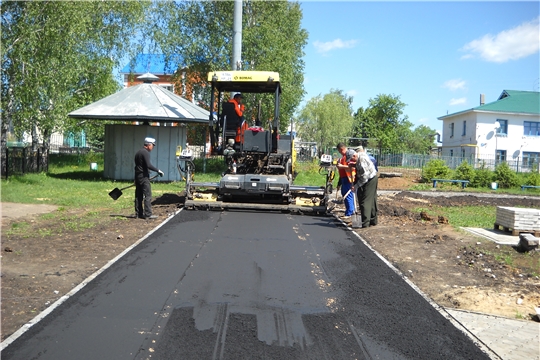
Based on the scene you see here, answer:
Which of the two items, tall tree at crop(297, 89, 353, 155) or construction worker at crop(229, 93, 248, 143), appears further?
tall tree at crop(297, 89, 353, 155)

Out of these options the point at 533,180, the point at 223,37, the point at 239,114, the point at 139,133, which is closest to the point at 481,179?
the point at 533,180

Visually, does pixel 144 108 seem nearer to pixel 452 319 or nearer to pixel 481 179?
pixel 452 319

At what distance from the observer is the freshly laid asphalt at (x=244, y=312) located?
16.1 feet

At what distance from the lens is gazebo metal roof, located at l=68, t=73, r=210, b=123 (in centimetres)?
2139

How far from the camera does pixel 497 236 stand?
11445 mm

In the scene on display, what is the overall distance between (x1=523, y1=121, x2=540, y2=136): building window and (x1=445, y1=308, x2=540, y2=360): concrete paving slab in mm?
47764

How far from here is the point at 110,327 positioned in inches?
A: 210

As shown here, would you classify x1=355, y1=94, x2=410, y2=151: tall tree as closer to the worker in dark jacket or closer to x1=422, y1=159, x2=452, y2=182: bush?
x1=422, y1=159, x2=452, y2=182: bush

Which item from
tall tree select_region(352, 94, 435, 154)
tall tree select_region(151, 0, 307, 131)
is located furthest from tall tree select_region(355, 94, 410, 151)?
tall tree select_region(151, 0, 307, 131)

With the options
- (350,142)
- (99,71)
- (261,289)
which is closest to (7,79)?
(99,71)

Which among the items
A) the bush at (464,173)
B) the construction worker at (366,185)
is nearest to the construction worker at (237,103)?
the construction worker at (366,185)

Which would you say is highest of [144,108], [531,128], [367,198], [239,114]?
[531,128]

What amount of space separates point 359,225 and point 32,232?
6.61 m

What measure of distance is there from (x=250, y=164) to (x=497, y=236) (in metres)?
6.51
